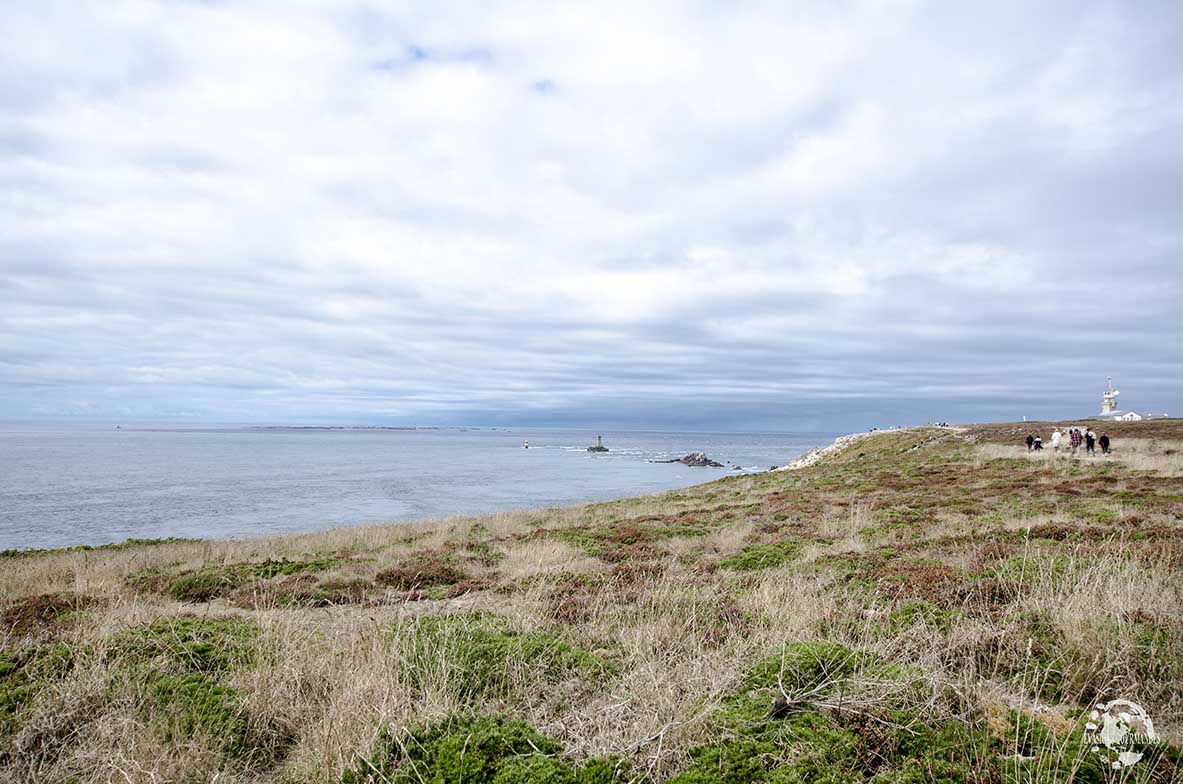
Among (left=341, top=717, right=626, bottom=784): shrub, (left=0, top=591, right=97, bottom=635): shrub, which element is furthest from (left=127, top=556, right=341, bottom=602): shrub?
(left=341, top=717, right=626, bottom=784): shrub

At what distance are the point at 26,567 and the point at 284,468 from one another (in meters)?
61.5

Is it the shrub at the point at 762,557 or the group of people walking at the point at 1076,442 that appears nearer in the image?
the shrub at the point at 762,557

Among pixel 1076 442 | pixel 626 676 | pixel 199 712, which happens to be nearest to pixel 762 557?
pixel 626 676

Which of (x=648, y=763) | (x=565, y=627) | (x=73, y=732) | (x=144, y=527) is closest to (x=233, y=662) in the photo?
(x=73, y=732)

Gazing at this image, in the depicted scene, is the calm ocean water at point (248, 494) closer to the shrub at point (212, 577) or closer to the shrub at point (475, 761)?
the shrub at point (212, 577)

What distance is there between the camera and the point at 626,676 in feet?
16.0

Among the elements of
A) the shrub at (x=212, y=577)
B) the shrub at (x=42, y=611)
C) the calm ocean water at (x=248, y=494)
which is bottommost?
the calm ocean water at (x=248, y=494)

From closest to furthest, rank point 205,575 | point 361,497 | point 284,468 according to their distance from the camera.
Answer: point 205,575, point 361,497, point 284,468

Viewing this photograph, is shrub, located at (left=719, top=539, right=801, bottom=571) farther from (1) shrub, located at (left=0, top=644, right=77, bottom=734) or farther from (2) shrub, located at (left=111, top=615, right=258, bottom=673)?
(1) shrub, located at (left=0, top=644, right=77, bottom=734)

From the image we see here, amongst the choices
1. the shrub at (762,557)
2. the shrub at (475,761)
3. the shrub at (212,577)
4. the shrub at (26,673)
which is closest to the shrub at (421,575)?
the shrub at (212,577)

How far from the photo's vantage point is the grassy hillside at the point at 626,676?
3.81 metres

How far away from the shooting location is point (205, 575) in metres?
12.0

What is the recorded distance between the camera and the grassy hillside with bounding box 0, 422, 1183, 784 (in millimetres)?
3809

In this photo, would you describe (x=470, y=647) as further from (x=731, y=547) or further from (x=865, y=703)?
(x=731, y=547)
